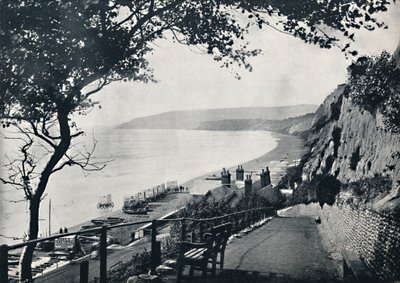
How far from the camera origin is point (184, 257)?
6570 millimetres

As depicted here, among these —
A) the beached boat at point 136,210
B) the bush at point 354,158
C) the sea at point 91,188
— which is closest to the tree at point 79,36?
the bush at point 354,158

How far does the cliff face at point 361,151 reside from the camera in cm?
1153

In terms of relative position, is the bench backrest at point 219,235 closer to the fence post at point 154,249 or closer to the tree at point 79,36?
the fence post at point 154,249

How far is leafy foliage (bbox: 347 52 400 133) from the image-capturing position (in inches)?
479

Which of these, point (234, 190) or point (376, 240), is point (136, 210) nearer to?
point (234, 190)

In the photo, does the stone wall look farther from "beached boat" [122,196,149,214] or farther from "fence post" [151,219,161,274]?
"beached boat" [122,196,149,214]

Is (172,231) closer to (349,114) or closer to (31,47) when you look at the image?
(31,47)

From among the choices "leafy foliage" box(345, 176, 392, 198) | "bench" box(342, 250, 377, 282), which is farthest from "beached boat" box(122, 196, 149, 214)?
"bench" box(342, 250, 377, 282)

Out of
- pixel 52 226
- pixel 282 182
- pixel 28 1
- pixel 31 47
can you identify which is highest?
pixel 28 1

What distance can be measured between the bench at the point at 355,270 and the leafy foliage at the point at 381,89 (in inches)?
234

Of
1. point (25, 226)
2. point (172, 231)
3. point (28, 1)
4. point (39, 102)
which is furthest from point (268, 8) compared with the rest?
point (25, 226)

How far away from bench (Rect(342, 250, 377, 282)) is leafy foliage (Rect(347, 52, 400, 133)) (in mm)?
5937

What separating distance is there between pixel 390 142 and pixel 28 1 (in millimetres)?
12971

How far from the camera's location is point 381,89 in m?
16.2
